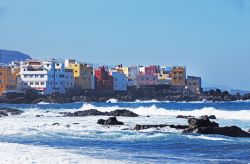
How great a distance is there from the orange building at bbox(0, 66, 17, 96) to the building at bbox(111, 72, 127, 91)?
24455mm

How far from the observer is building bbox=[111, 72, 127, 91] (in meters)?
122

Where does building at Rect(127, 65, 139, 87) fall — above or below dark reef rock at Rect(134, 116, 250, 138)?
above

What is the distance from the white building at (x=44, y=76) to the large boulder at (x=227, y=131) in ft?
256

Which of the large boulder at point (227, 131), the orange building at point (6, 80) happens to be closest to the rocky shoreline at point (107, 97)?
the orange building at point (6, 80)

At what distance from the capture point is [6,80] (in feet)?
347

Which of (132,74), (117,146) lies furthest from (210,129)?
(132,74)

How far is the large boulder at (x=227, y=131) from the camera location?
1086 inches

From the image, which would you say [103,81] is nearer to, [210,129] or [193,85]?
[193,85]

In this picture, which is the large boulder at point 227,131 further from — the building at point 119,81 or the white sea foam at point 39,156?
the building at point 119,81

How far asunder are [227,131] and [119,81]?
95113 millimetres

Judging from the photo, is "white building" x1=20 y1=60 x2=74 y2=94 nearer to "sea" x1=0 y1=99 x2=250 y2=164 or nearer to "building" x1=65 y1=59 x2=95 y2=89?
"building" x1=65 y1=59 x2=95 y2=89

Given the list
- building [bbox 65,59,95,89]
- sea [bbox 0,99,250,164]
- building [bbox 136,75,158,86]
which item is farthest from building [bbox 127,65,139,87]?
sea [bbox 0,99,250,164]

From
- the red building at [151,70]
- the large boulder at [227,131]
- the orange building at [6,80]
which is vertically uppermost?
the red building at [151,70]

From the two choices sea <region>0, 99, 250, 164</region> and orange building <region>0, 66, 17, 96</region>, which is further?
orange building <region>0, 66, 17, 96</region>
